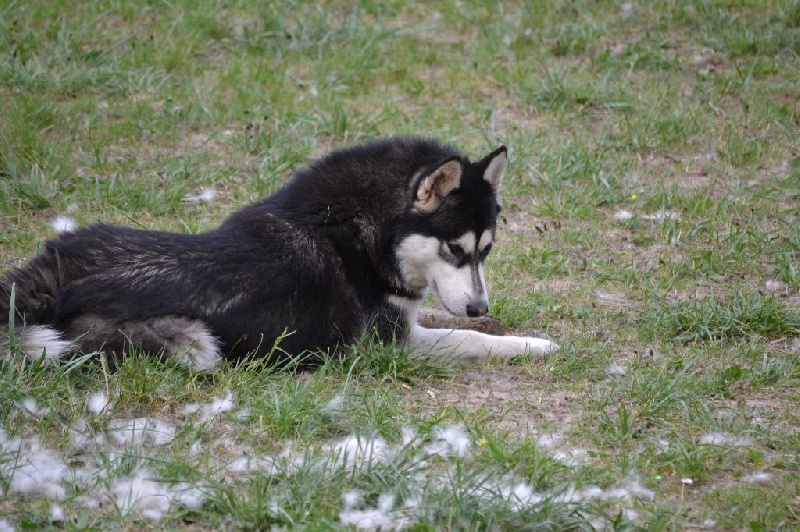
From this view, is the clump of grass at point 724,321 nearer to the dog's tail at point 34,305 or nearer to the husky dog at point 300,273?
the husky dog at point 300,273

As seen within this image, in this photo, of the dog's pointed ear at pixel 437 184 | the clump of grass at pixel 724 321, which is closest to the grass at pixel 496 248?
the clump of grass at pixel 724 321

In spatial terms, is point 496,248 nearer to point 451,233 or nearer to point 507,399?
point 451,233

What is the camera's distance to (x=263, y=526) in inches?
146

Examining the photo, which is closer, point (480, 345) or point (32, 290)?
point (32, 290)

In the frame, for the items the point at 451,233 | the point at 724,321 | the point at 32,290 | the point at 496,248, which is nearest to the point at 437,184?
the point at 451,233

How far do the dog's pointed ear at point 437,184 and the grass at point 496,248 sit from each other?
867mm

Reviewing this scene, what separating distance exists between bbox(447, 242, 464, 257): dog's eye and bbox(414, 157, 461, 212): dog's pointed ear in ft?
0.75

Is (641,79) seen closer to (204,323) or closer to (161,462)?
(204,323)

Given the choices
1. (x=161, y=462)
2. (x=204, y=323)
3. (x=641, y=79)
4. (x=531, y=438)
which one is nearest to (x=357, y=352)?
(x=204, y=323)

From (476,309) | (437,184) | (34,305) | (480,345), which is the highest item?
(437,184)

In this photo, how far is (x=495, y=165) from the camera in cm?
557

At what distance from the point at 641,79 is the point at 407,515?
6.76m

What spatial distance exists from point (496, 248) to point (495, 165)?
154 centimetres

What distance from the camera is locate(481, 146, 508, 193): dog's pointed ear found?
5477 millimetres
